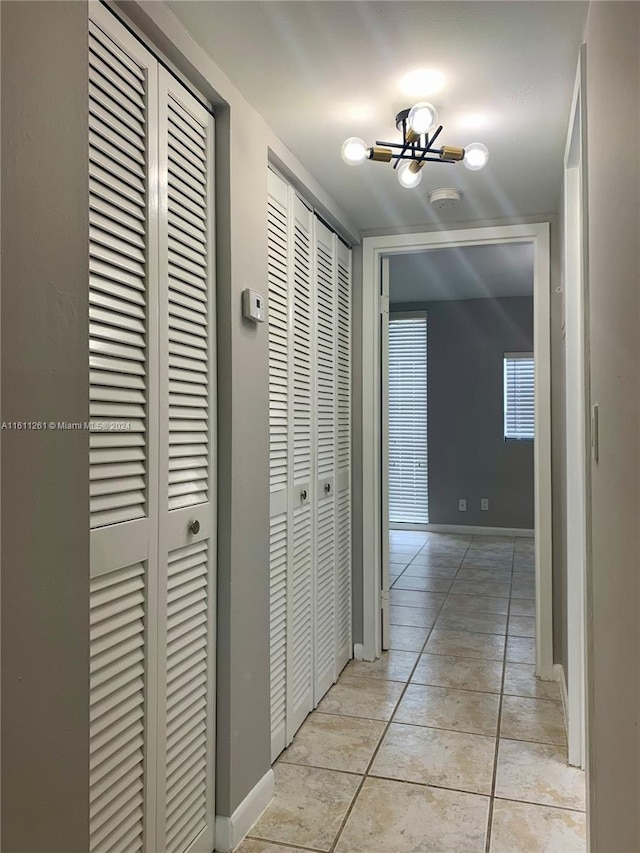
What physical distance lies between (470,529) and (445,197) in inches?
186

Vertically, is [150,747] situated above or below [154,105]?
below

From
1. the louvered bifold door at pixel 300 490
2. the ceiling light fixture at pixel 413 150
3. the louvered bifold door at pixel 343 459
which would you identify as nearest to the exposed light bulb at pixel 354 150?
the ceiling light fixture at pixel 413 150

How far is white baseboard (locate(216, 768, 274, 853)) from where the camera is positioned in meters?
1.90

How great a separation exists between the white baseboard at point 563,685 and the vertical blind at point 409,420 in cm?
390

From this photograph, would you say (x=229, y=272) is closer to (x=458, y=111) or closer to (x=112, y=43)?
(x=112, y=43)

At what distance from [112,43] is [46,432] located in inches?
39.2

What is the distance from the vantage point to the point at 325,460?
3.06 m

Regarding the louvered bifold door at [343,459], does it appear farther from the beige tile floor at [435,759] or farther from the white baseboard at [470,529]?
the white baseboard at [470,529]

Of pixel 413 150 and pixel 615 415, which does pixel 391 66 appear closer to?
pixel 413 150

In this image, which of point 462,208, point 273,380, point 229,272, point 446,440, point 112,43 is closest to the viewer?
point 112,43

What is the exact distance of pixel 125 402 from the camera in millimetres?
1489

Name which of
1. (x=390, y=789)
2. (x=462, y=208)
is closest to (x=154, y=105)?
(x=462, y=208)

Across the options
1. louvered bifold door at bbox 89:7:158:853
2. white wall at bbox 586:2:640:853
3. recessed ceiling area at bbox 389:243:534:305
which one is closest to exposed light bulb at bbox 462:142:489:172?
white wall at bbox 586:2:640:853

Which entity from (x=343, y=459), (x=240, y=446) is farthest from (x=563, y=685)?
(x=240, y=446)
